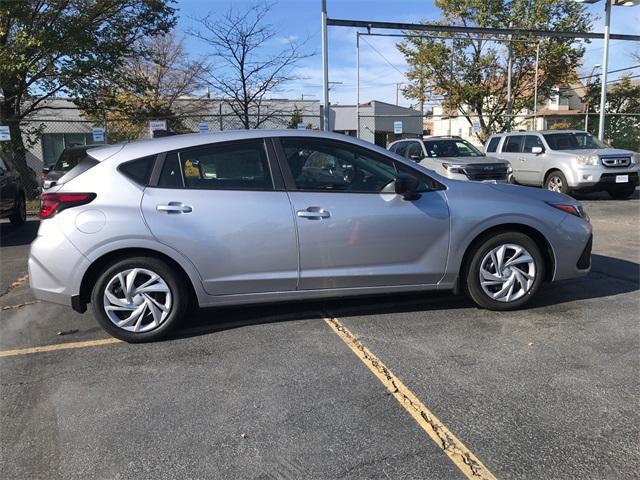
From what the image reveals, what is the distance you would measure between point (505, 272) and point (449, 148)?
9486mm

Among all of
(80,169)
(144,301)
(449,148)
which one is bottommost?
(144,301)

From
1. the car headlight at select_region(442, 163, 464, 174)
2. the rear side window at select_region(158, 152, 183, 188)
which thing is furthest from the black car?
the car headlight at select_region(442, 163, 464, 174)

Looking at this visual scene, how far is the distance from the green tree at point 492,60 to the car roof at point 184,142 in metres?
26.0

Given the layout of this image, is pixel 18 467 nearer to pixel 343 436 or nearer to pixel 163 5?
pixel 343 436

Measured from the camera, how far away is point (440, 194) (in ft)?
15.4

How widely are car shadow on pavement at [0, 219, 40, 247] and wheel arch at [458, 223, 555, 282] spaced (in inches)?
304

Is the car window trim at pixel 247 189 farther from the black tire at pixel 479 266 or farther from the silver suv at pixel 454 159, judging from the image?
the silver suv at pixel 454 159

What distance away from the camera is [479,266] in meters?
4.75

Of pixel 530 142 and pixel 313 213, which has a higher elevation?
pixel 530 142

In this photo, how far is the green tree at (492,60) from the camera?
29.4 meters

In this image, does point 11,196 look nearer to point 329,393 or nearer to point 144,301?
point 144,301

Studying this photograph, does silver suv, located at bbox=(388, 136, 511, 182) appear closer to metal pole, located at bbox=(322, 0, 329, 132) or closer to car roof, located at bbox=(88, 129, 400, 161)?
metal pole, located at bbox=(322, 0, 329, 132)

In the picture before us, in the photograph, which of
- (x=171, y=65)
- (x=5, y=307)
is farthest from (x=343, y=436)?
(x=171, y=65)

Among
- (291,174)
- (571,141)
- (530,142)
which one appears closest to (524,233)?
(291,174)
